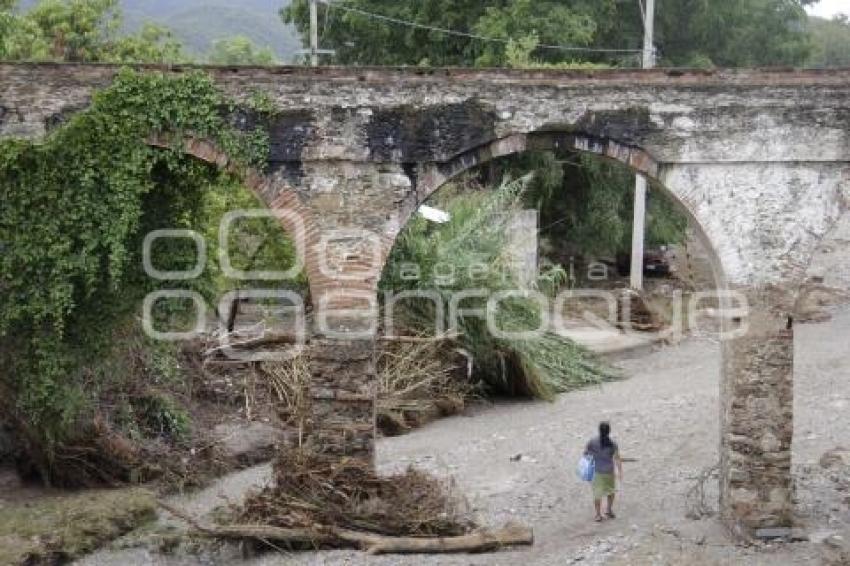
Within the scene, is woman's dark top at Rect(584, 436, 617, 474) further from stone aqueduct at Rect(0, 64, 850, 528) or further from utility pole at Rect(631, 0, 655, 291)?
utility pole at Rect(631, 0, 655, 291)

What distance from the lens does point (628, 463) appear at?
36.9ft

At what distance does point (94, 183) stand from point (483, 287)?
650cm

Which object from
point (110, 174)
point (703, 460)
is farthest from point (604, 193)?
point (110, 174)

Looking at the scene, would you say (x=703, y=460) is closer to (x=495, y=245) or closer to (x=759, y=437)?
(x=759, y=437)

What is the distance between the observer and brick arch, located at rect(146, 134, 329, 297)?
8.55 m

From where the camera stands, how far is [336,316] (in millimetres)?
8781

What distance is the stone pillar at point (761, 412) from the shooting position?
340 inches

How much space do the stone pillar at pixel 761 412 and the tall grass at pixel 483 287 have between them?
530cm

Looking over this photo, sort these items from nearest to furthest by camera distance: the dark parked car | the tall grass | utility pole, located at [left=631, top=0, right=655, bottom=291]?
the tall grass, utility pole, located at [left=631, top=0, right=655, bottom=291], the dark parked car

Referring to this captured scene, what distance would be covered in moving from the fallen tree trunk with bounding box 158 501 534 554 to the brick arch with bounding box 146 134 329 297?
6.99ft

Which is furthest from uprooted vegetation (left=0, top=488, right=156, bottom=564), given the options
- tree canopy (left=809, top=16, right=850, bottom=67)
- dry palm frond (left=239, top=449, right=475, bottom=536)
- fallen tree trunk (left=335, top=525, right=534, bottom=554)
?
tree canopy (left=809, top=16, right=850, bottom=67)

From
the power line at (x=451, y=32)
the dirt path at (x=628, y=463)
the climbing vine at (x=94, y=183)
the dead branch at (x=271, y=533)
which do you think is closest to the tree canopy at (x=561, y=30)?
the power line at (x=451, y=32)

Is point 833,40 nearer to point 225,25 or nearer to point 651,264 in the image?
point 651,264

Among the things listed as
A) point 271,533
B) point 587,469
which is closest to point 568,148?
point 587,469
